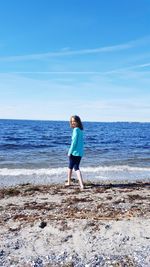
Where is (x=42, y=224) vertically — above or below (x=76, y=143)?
below

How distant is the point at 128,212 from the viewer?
9727 millimetres

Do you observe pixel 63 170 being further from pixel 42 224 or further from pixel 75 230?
pixel 75 230

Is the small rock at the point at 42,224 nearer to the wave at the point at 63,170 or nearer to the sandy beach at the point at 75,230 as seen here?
the sandy beach at the point at 75,230

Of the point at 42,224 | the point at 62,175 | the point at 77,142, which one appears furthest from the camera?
the point at 62,175

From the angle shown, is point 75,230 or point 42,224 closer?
point 75,230

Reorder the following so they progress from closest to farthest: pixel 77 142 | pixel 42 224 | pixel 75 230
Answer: pixel 75 230, pixel 42 224, pixel 77 142

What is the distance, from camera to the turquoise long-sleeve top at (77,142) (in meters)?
13.1

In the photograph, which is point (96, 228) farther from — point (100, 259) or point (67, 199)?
point (67, 199)

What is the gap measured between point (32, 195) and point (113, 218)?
12.9 feet

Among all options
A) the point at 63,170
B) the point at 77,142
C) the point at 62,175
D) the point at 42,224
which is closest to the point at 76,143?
the point at 77,142

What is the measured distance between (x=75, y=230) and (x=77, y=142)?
520 centimetres

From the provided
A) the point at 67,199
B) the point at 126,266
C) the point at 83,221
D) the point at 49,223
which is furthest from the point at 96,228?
the point at 67,199

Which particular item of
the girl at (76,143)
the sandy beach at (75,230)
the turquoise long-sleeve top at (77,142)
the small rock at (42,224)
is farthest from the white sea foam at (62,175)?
the small rock at (42,224)

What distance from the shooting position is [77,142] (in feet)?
43.5
